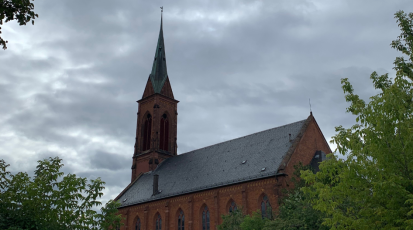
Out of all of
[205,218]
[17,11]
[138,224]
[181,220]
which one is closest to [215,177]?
[205,218]

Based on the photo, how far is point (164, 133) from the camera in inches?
2361

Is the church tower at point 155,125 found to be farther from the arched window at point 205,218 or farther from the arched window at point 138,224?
the arched window at point 205,218

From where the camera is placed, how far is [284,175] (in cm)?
3478

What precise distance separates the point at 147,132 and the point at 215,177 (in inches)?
850

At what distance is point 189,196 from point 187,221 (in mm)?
2657

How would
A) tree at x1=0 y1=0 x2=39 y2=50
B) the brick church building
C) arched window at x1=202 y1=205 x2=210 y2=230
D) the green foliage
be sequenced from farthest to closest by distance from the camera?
arched window at x1=202 y1=205 x2=210 y2=230, the brick church building, the green foliage, tree at x1=0 y1=0 x2=39 y2=50

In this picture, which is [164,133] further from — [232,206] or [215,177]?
[232,206]

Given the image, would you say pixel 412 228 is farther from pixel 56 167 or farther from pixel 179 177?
pixel 179 177

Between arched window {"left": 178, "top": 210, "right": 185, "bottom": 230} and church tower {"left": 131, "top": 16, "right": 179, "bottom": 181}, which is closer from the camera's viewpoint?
arched window {"left": 178, "top": 210, "right": 185, "bottom": 230}

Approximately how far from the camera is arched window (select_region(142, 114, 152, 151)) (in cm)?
5912

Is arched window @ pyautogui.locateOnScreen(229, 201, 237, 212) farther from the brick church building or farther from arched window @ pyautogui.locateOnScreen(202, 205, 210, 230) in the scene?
arched window @ pyautogui.locateOnScreen(202, 205, 210, 230)

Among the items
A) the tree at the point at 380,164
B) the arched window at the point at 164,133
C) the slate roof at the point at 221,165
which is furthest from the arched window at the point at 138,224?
the tree at the point at 380,164

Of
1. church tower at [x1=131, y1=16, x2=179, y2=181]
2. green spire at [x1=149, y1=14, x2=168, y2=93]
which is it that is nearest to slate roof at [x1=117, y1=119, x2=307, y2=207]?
church tower at [x1=131, y1=16, x2=179, y2=181]

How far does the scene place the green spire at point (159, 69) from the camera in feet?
202
